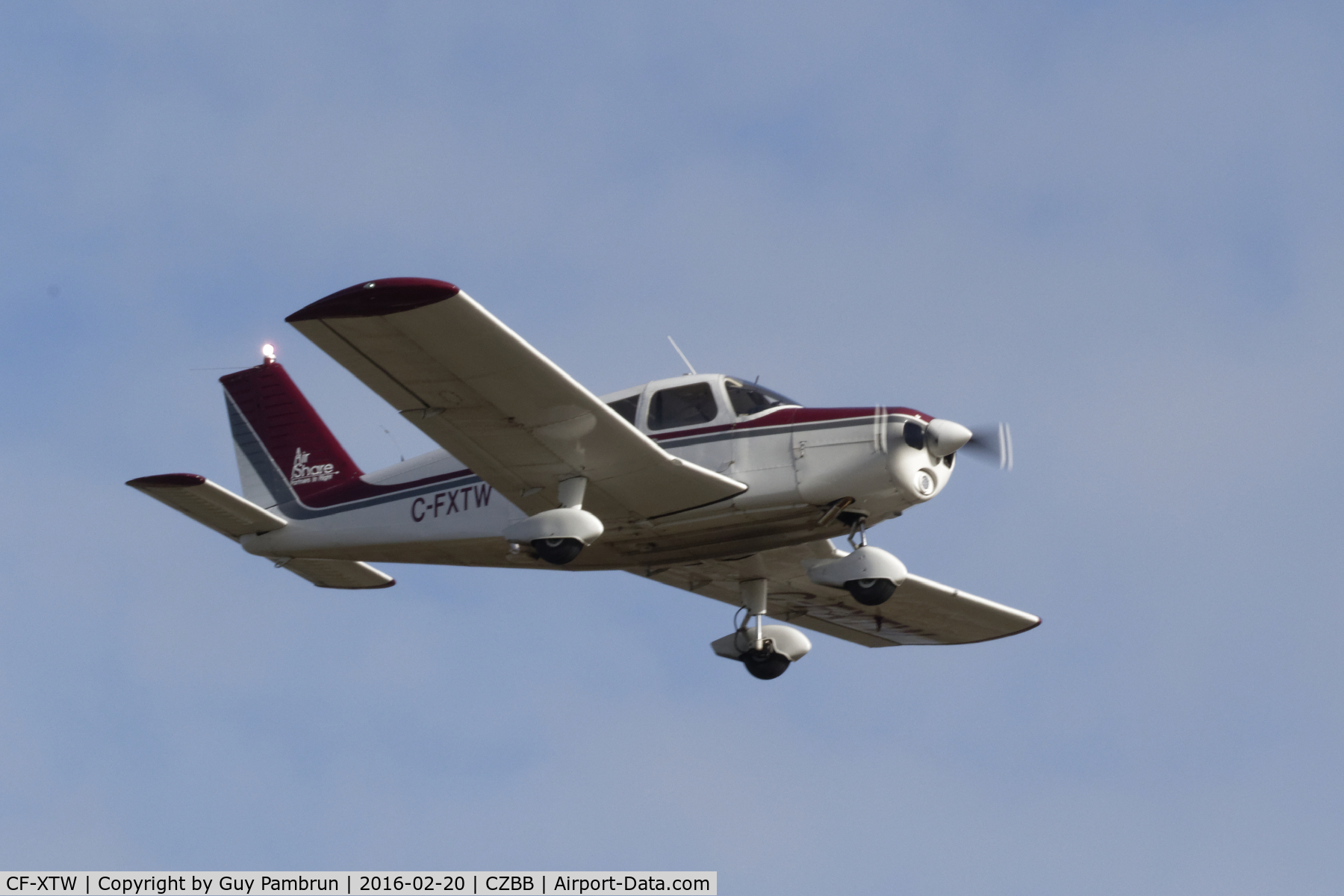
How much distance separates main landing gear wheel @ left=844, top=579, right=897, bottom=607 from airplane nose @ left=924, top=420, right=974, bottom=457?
137cm

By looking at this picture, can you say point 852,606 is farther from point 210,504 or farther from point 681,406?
point 210,504

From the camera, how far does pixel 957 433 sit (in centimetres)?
1558

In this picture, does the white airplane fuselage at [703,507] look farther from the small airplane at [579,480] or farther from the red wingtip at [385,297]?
the red wingtip at [385,297]

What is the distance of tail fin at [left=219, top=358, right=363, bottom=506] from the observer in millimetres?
19266

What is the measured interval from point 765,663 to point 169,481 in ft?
22.5

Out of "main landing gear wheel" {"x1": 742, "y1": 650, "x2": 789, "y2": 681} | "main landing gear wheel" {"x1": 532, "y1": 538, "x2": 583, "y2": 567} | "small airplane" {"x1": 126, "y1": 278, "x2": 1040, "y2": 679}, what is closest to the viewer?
"small airplane" {"x1": 126, "y1": 278, "x2": 1040, "y2": 679}

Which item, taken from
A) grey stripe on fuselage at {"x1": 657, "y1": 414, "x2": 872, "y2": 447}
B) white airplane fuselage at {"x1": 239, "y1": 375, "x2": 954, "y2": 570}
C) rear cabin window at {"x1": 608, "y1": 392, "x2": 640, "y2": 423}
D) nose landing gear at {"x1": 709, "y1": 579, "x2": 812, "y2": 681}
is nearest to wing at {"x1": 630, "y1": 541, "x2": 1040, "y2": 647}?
nose landing gear at {"x1": 709, "y1": 579, "x2": 812, "y2": 681}

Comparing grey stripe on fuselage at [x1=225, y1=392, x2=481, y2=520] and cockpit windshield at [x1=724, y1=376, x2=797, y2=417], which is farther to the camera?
grey stripe on fuselage at [x1=225, y1=392, x2=481, y2=520]

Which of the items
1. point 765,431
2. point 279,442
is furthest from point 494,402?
point 279,442

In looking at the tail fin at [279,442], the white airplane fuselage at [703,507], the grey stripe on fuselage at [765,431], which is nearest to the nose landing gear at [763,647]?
the white airplane fuselage at [703,507]

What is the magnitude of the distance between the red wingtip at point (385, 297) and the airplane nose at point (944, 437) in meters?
4.95

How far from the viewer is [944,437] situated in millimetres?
15531

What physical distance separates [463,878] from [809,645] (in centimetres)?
509

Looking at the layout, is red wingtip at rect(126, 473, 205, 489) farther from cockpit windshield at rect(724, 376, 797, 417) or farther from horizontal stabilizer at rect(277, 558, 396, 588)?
cockpit windshield at rect(724, 376, 797, 417)
